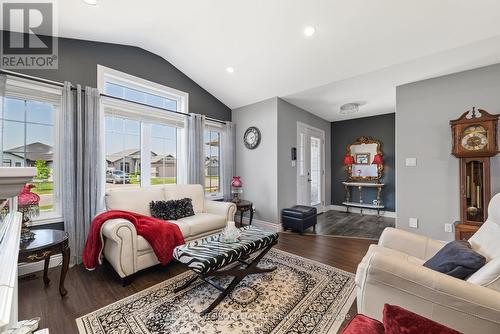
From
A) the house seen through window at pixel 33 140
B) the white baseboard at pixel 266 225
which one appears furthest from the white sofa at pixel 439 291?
the house seen through window at pixel 33 140

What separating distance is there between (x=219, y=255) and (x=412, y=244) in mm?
1715

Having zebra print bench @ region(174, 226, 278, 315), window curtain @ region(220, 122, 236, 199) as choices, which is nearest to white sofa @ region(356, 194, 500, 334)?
zebra print bench @ region(174, 226, 278, 315)

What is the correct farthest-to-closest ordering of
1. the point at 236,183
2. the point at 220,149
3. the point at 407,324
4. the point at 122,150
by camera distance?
the point at 220,149
the point at 236,183
the point at 122,150
the point at 407,324

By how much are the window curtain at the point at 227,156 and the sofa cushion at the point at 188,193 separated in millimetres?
870

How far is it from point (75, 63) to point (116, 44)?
0.65 m

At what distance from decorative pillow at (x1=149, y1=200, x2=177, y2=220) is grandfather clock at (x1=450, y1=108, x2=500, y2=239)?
3640 millimetres

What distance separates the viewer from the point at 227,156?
452 centimetres

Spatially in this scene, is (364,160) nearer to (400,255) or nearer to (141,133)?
(400,255)

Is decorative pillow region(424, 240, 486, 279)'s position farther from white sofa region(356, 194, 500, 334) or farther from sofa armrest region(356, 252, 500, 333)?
sofa armrest region(356, 252, 500, 333)

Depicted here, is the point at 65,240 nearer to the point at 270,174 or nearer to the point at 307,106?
the point at 270,174

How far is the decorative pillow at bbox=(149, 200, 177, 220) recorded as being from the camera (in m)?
2.99

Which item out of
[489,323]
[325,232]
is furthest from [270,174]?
[489,323]

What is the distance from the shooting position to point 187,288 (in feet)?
7.02

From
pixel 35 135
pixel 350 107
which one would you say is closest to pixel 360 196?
pixel 350 107
